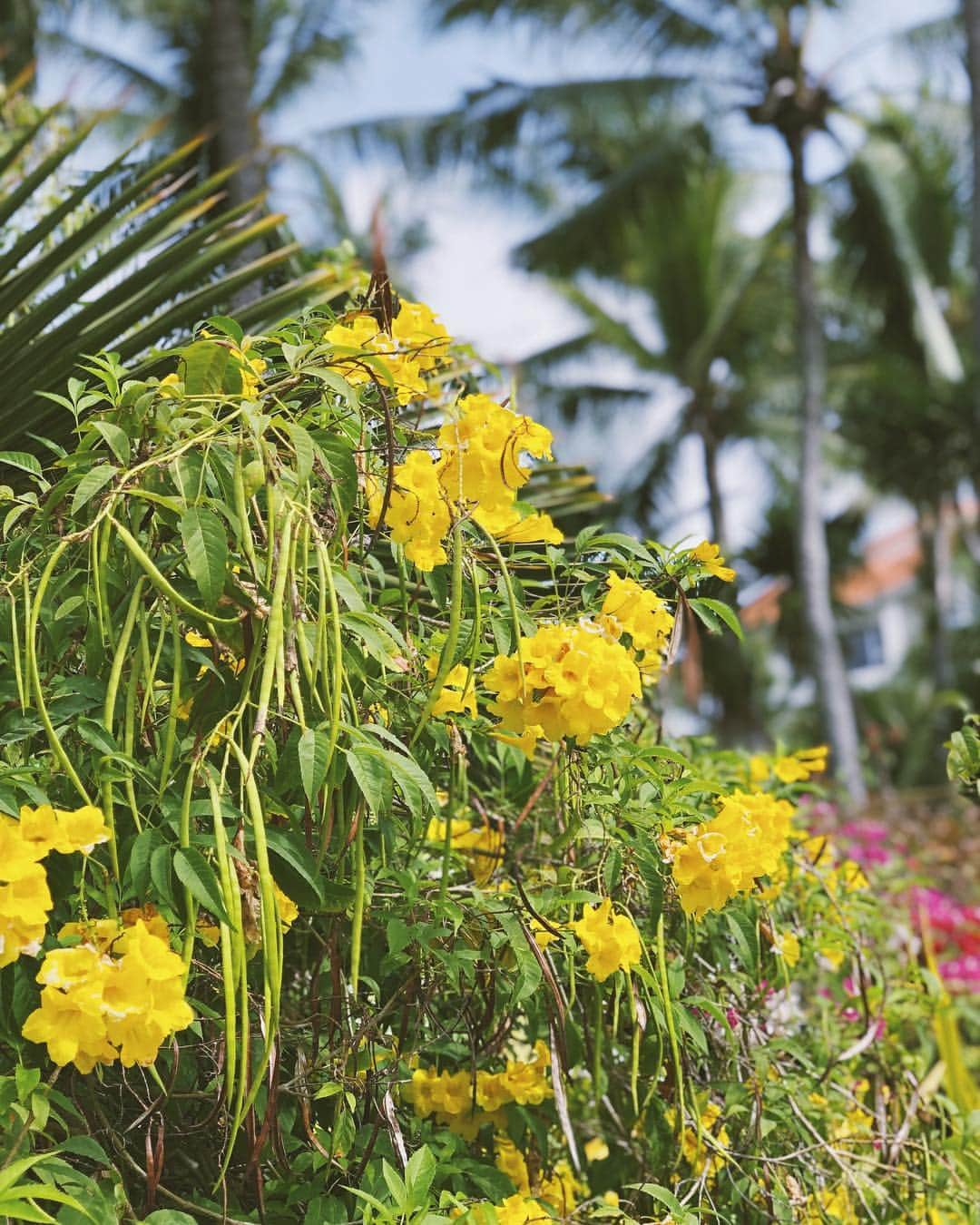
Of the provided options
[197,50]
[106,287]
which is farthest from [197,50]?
[106,287]

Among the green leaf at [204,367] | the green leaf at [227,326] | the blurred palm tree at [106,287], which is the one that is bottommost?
the green leaf at [204,367]

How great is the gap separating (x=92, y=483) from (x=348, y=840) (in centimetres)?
28

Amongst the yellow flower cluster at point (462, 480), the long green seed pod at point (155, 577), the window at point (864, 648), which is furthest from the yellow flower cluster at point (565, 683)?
the window at point (864, 648)

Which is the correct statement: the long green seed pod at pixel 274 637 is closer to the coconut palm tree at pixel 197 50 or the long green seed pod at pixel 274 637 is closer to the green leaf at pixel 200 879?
the green leaf at pixel 200 879

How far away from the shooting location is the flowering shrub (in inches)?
29.2

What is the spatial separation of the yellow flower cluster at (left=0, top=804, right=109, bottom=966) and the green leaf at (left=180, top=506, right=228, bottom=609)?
0.15 meters

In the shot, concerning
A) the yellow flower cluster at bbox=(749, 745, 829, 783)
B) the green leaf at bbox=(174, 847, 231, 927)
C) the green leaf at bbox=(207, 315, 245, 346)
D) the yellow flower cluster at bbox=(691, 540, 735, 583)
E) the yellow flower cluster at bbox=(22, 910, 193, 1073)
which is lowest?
the yellow flower cluster at bbox=(22, 910, 193, 1073)

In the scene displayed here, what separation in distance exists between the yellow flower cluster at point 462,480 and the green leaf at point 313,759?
7.0 inches

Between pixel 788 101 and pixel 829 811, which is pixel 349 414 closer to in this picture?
pixel 829 811

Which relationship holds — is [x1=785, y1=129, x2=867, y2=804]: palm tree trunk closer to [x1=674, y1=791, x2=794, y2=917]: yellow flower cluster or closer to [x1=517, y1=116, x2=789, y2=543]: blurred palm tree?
[x1=517, y1=116, x2=789, y2=543]: blurred palm tree

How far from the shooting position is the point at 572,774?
0.98 m

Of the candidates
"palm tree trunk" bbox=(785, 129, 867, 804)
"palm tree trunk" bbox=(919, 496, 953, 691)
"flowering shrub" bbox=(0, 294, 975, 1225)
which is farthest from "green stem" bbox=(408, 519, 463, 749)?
"palm tree trunk" bbox=(919, 496, 953, 691)

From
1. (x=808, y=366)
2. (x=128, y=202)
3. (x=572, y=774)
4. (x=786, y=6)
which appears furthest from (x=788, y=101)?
(x=572, y=774)

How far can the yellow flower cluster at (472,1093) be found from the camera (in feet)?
3.57
